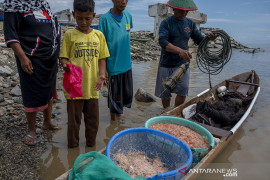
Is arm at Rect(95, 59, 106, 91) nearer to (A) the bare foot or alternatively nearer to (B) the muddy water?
(B) the muddy water

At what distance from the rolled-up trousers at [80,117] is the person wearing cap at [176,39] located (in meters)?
1.74

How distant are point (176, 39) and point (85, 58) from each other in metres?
2.02

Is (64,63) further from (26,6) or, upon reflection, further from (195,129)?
(195,129)

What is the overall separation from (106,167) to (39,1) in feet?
6.83

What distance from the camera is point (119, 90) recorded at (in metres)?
3.41

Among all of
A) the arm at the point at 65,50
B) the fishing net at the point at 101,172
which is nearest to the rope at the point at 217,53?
the arm at the point at 65,50

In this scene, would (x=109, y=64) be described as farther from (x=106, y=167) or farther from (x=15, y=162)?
(x=106, y=167)

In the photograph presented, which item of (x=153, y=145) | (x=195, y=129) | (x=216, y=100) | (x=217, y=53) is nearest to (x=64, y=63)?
(x=153, y=145)

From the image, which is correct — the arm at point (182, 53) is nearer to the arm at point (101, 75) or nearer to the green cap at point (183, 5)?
the green cap at point (183, 5)

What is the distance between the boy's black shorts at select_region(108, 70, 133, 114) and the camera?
329 cm

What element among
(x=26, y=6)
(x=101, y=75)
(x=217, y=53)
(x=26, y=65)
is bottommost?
(x=101, y=75)

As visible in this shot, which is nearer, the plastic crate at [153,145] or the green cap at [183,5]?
the plastic crate at [153,145]

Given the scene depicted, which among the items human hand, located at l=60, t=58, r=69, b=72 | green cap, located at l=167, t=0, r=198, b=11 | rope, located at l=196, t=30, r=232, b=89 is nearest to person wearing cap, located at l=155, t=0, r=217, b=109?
green cap, located at l=167, t=0, r=198, b=11

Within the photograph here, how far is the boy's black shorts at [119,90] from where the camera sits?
3.29 meters
